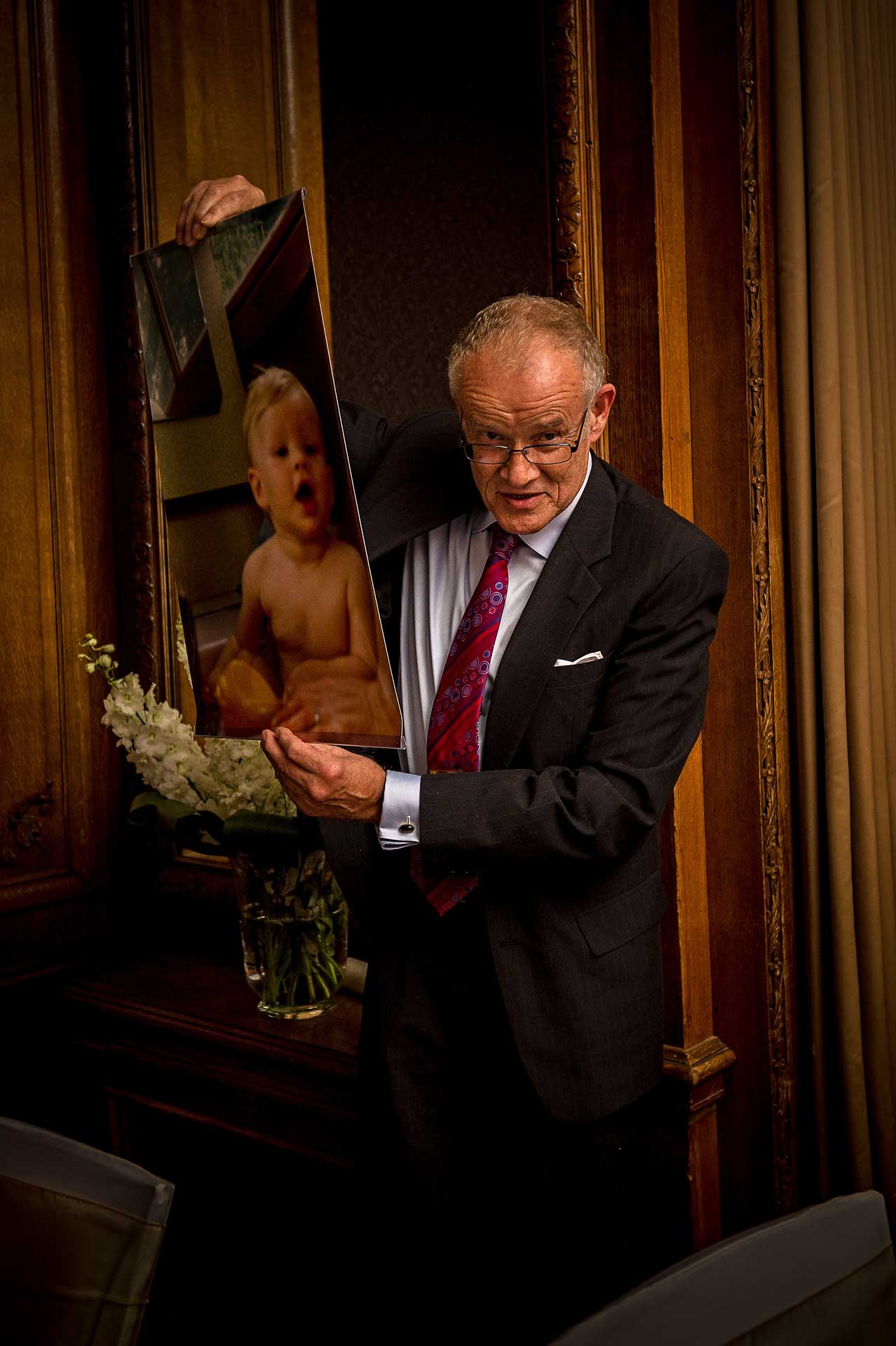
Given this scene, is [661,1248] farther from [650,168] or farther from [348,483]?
[650,168]

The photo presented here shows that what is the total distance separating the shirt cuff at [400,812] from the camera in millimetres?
1458

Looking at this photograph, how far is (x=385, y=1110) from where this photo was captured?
1613 mm

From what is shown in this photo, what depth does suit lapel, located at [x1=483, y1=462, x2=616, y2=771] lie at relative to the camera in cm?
151

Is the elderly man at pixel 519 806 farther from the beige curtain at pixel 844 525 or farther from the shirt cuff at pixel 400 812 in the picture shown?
the beige curtain at pixel 844 525

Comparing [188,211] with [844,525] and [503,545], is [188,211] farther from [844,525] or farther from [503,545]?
[844,525]

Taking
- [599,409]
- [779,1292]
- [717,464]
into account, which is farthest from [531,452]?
[779,1292]

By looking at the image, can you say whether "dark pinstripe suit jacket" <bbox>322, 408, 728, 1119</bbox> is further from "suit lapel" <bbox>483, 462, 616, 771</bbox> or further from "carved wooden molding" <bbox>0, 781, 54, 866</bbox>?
"carved wooden molding" <bbox>0, 781, 54, 866</bbox>

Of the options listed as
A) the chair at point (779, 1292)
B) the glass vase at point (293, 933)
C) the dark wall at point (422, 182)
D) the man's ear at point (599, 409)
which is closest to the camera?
the chair at point (779, 1292)

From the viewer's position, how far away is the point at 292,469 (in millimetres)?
1422

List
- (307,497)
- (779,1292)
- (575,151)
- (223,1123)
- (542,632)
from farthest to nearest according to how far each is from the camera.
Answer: (223,1123), (575,151), (542,632), (307,497), (779,1292)

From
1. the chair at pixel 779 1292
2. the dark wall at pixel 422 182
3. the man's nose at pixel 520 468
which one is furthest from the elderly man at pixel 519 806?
the dark wall at pixel 422 182

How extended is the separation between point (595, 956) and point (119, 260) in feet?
6.45

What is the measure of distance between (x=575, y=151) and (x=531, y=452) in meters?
0.78

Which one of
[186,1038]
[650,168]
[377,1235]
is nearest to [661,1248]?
[377,1235]
